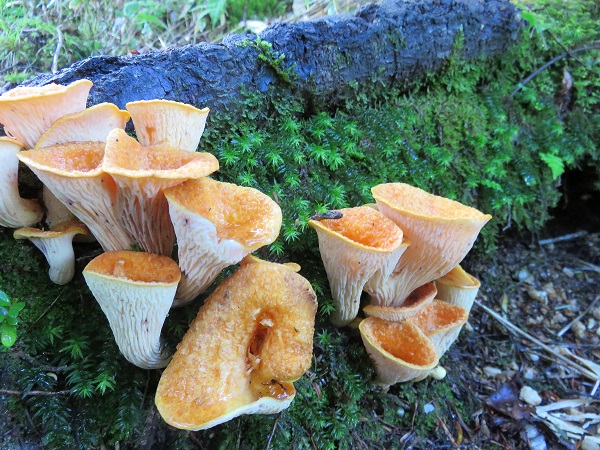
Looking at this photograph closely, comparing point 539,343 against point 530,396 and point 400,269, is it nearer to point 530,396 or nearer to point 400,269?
point 530,396

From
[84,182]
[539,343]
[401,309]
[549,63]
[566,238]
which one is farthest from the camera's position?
[566,238]

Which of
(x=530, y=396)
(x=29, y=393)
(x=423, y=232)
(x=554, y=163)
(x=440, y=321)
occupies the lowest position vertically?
(x=530, y=396)

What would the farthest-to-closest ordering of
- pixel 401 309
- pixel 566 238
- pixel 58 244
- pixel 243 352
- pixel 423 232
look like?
pixel 566 238 < pixel 401 309 < pixel 423 232 < pixel 58 244 < pixel 243 352

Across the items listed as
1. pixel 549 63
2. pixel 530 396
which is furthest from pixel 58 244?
pixel 549 63

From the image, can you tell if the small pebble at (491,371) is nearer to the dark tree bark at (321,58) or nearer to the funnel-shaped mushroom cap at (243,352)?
the funnel-shaped mushroom cap at (243,352)

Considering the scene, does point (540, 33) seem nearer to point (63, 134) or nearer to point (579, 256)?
point (579, 256)

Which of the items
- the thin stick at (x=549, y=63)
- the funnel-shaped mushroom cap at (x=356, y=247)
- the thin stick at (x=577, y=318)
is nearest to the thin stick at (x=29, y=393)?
the funnel-shaped mushroom cap at (x=356, y=247)

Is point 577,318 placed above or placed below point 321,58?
below
